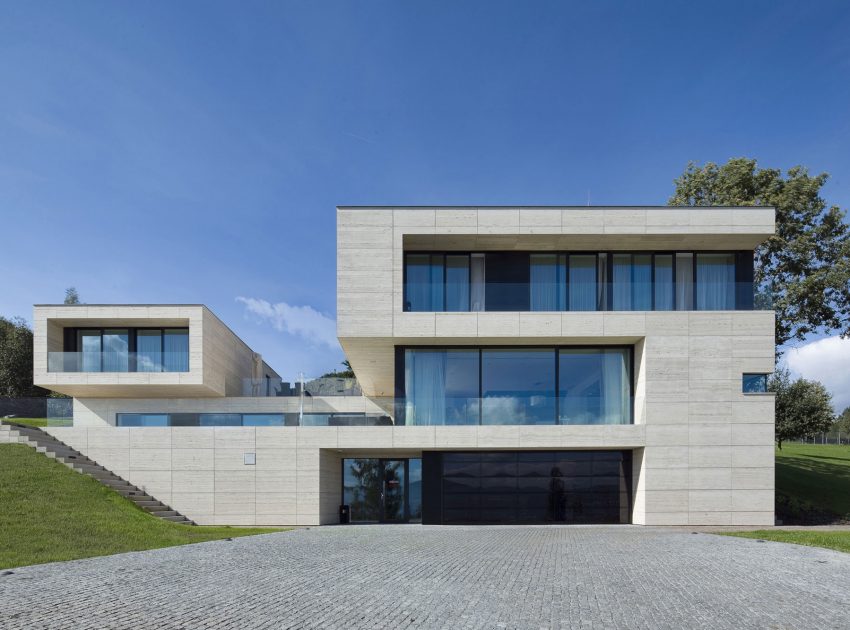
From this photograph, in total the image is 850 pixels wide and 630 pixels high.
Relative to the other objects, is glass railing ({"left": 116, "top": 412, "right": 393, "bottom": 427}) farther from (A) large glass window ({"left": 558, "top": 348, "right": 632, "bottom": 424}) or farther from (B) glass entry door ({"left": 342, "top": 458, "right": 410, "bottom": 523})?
(A) large glass window ({"left": 558, "top": 348, "right": 632, "bottom": 424})

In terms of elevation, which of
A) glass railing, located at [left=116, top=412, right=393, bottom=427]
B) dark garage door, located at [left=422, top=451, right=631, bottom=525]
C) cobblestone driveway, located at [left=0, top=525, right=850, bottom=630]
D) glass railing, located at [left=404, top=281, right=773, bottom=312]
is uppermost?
glass railing, located at [left=404, top=281, right=773, bottom=312]

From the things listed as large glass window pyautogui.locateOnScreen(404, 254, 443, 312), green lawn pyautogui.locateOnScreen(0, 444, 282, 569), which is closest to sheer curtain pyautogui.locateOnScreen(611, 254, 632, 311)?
large glass window pyautogui.locateOnScreen(404, 254, 443, 312)

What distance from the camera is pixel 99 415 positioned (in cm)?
2842

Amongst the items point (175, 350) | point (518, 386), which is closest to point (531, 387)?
point (518, 386)

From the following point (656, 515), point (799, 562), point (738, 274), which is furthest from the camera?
point (738, 274)

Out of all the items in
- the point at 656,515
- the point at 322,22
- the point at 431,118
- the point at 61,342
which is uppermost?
the point at 322,22

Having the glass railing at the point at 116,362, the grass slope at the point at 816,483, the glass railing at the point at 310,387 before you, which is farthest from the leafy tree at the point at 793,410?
the glass railing at the point at 116,362

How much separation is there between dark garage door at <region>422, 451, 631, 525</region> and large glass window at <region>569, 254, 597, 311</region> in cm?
492

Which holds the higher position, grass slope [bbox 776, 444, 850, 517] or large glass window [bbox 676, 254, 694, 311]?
large glass window [bbox 676, 254, 694, 311]

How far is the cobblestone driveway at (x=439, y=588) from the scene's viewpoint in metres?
6.95

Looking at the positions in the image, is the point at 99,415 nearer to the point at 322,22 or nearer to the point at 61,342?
the point at 61,342

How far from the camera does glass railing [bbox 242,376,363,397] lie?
2895 centimetres

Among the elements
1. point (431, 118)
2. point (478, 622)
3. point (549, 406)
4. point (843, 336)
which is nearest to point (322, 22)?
point (431, 118)

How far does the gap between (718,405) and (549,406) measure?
5191 millimetres
